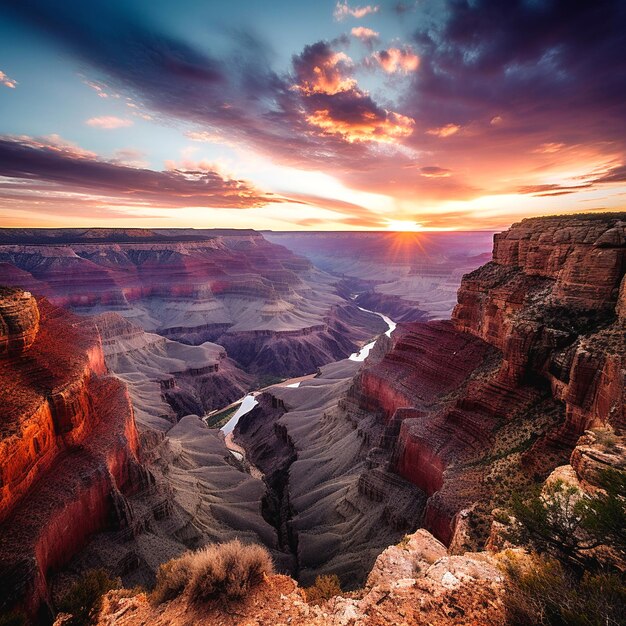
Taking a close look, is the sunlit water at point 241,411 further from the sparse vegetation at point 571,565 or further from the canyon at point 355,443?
the sparse vegetation at point 571,565

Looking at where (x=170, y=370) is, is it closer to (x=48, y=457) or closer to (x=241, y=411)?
(x=241, y=411)

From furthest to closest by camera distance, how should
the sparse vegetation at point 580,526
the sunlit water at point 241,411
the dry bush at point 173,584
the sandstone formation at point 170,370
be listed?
the sandstone formation at point 170,370, the sunlit water at point 241,411, the dry bush at point 173,584, the sparse vegetation at point 580,526

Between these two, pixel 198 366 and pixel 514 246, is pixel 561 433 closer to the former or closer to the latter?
pixel 514 246

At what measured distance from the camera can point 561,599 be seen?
742 cm

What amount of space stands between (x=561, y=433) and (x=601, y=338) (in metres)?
5.29

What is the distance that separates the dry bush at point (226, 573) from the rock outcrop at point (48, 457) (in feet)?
29.7

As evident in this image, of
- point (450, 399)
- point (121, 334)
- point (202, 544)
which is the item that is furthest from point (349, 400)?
point (121, 334)

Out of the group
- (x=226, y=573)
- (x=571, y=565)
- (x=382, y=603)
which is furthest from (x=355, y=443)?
(x=382, y=603)

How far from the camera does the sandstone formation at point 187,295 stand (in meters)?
103

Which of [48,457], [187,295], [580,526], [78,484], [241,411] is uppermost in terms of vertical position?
[580,526]

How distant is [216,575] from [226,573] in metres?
0.34

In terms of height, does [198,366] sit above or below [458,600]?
below

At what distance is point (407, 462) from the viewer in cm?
2955

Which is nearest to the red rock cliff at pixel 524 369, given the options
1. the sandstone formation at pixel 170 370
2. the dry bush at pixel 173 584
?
the dry bush at pixel 173 584
